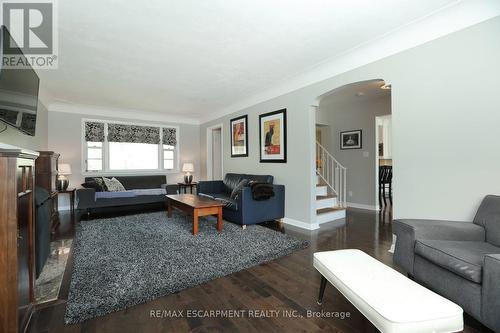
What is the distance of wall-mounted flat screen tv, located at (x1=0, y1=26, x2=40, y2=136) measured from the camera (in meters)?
1.94

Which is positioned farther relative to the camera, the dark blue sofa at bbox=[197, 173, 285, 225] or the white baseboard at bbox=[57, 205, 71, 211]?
the white baseboard at bbox=[57, 205, 71, 211]

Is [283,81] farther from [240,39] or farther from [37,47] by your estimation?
[37,47]

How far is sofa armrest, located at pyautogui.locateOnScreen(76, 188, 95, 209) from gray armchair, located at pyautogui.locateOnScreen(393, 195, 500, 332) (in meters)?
5.07

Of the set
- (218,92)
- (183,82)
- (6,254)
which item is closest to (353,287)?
(6,254)

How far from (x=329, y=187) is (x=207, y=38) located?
3925mm

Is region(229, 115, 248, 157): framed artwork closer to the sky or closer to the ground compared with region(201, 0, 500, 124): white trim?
closer to the ground

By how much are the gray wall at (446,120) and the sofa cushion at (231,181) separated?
2.79m

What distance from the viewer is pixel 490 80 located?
6.65 ft

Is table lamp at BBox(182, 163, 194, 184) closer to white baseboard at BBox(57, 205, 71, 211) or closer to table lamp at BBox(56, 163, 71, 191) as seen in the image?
table lamp at BBox(56, 163, 71, 191)

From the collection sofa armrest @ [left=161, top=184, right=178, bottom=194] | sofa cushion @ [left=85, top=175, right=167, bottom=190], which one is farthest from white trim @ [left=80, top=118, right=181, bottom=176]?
sofa armrest @ [left=161, top=184, right=178, bottom=194]

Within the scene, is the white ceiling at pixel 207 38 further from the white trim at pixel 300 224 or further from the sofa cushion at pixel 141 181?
the white trim at pixel 300 224

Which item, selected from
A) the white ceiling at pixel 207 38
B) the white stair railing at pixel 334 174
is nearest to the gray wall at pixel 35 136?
the white ceiling at pixel 207 38

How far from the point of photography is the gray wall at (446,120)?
2043 millimetres

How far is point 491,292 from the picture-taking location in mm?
1333
